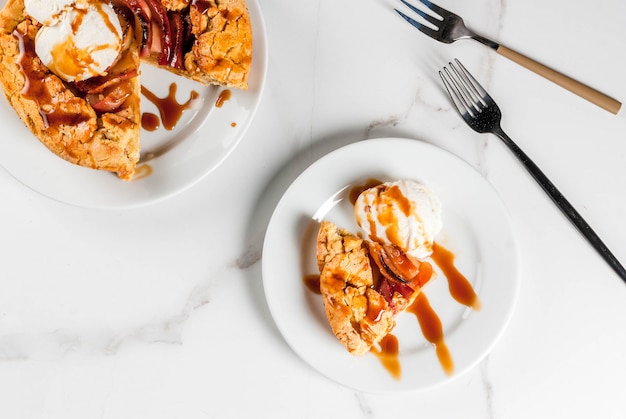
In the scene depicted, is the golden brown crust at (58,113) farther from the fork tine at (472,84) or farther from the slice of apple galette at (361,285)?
the fork tine at (472,84)

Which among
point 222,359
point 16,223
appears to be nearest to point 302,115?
point 222,359

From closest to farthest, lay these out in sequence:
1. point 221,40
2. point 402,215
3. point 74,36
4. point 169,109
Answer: point 74,36 → point 221,40 → point 402,215 → point 169,109

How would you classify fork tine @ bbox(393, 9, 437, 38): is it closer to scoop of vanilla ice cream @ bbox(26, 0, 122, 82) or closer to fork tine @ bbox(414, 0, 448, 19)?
fork tine @ bbox(414, 0, 448, 19)

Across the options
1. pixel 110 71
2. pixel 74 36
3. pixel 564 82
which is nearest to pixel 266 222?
pixel 110 71

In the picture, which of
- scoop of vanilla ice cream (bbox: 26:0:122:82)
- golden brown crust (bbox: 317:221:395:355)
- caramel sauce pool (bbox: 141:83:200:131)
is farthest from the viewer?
caramel sauce pool (bbox: 141:83:200:131)

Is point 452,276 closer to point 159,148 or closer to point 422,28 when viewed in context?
point 422,28

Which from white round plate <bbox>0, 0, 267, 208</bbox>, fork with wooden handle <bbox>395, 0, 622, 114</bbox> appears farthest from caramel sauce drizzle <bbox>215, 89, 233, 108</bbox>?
fork with wooden handle <bbox>395, 0, 622, 114</bbox>

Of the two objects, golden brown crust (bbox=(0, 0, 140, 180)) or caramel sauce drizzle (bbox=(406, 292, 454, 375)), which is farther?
caramel sauce drizzle (bbox=(406, 292, 454, 375))
